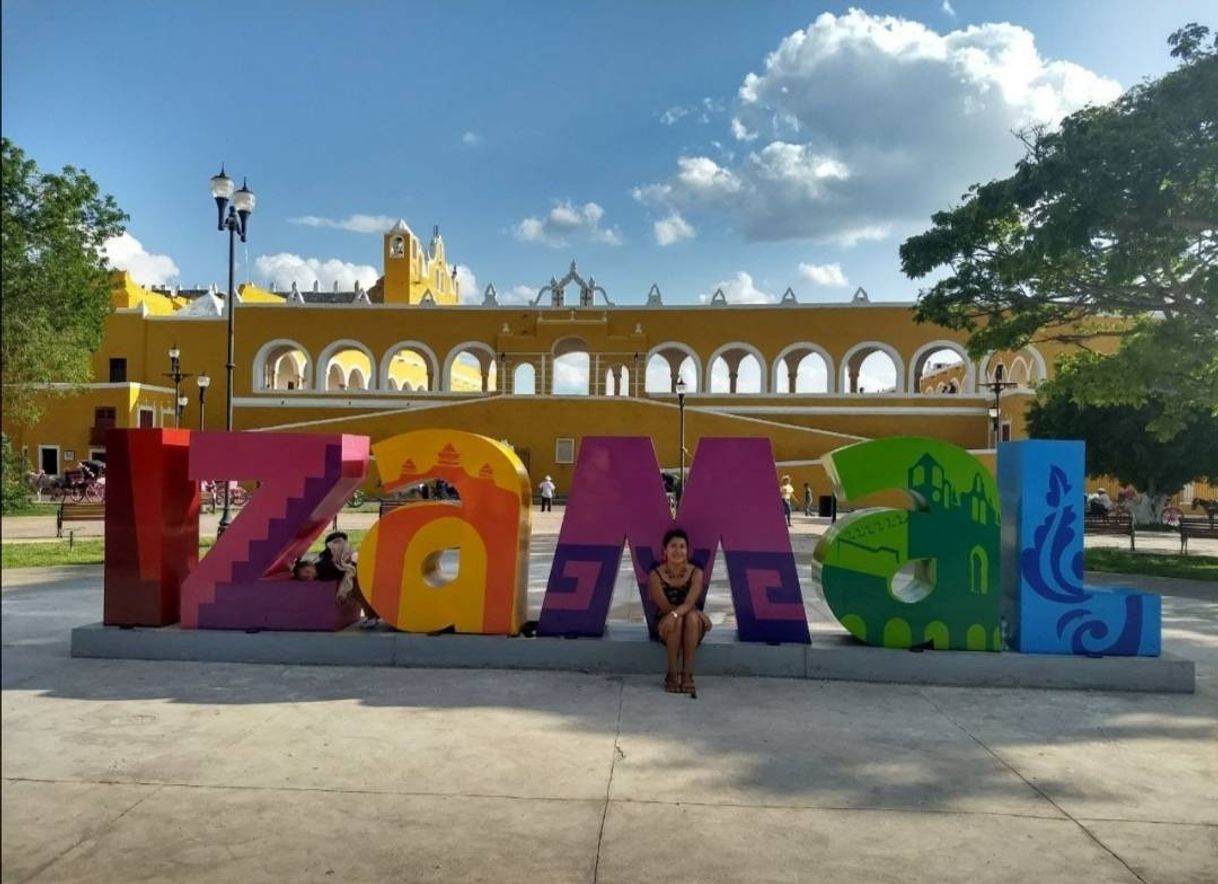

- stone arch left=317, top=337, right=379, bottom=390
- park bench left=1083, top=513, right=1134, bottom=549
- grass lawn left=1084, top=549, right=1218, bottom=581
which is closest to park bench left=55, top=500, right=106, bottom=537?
grass lawn left=1084, top=549, right=1218, bottom=581

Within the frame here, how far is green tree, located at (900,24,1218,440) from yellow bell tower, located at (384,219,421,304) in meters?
45.5

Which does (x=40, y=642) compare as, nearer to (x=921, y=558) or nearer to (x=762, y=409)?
(x=921, y=558)

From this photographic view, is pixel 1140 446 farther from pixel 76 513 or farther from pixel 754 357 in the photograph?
pixel 76 513

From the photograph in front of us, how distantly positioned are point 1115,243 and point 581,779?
12332 mm

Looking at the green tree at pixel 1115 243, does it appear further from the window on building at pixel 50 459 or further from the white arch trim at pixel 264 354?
the window on building at pixel 50 459

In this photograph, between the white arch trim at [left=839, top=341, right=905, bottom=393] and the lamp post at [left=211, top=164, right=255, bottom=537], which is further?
the white arch trim at [left=839, top=341, right=905, bottom=393]

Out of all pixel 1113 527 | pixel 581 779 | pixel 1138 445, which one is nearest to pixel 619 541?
pixel 581 779

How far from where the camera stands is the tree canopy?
26.2 meters

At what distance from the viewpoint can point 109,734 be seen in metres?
4.71

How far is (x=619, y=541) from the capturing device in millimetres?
6633

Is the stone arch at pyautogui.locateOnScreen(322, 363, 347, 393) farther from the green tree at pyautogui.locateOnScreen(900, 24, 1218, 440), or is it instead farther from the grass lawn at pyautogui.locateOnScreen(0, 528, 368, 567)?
the green tree at pyautogui.locateOnScreen(900, 24, 1218, 440)

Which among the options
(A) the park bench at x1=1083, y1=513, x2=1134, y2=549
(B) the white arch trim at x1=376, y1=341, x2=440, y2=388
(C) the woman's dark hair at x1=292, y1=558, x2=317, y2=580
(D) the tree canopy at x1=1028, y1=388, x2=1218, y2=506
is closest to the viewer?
(C) the woman's dark hair at x1=292, y1=558, x2=317, y2=580

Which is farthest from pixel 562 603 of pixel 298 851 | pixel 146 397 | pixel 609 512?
pixel 146 397

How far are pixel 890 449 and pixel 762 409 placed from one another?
3177 cm
